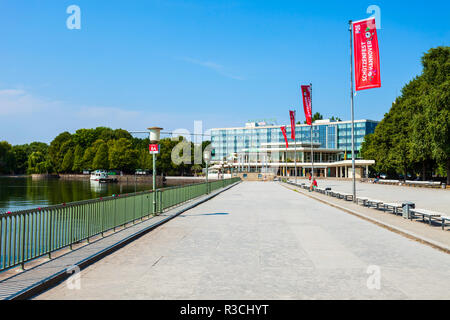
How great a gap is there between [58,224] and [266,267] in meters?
4.87

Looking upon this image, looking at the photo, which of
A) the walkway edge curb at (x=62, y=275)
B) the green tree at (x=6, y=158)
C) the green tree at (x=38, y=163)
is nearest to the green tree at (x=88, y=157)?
the green tree at (x=38, y=163)

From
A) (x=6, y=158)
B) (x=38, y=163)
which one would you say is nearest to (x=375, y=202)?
(x=38, y=163)

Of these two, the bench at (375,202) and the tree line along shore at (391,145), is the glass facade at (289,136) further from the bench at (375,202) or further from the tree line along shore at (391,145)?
the bench at (375,202)

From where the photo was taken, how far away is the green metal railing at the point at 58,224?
7616 millimetres

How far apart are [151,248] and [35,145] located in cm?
17500

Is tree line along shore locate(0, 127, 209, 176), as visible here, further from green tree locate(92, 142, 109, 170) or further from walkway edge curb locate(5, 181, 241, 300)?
walkway edge curb locate(5, 181, 241, 300)

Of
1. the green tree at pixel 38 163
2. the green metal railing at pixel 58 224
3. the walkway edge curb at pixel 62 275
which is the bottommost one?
the walkway edge curb at pixel 62 275

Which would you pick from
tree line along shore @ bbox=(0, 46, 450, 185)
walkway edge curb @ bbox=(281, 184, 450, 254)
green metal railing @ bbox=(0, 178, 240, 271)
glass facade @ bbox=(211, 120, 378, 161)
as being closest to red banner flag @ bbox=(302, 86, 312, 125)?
tree line along shore @ bbox=(0, 46, 450, 185)

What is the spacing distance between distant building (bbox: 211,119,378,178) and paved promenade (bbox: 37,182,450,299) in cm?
8220

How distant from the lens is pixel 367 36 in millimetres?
21562

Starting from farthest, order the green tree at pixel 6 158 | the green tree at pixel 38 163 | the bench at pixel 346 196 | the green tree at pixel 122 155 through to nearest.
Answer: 1. the green tree at pixel 6 158
2. the green tree at pixel 38 163
3. the green tree at pixel 122 155
4. the bench at pixel 346 196

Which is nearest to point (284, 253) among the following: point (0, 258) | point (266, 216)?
point (0, 258)
